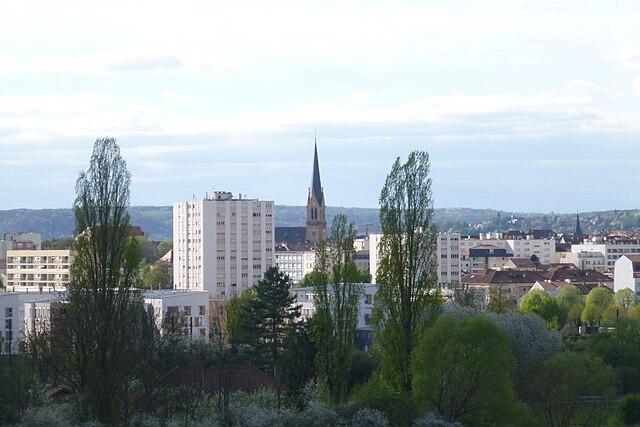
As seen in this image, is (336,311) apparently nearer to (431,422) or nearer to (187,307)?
(431,422)

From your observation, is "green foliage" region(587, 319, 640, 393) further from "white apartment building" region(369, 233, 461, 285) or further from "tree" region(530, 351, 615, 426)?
"white apartment building" region(369, 233, 461, 285)

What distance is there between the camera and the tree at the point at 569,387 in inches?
1761

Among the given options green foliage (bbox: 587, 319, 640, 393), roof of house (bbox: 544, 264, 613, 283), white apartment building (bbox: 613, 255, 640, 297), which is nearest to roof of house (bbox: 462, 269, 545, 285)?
roof of house (bbox: 544, 264, 613, 283)

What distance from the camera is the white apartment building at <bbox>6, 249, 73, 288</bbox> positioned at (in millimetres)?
154500

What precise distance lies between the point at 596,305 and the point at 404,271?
2753 inches

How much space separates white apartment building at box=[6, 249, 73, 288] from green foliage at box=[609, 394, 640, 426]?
361 ft

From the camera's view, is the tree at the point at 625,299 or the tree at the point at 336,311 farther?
the tree at the point at 625,299

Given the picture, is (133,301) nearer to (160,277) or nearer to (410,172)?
(410,172)

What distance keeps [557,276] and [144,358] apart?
114 m

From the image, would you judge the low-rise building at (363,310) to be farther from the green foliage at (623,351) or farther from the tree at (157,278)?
the tree at (157,278)

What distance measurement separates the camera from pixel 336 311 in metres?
48.1

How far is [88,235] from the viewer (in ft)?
132

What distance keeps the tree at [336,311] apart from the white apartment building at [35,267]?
341 feet

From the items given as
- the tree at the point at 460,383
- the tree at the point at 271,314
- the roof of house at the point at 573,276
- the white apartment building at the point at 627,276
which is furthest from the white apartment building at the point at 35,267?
the tree at the point at 460,383
